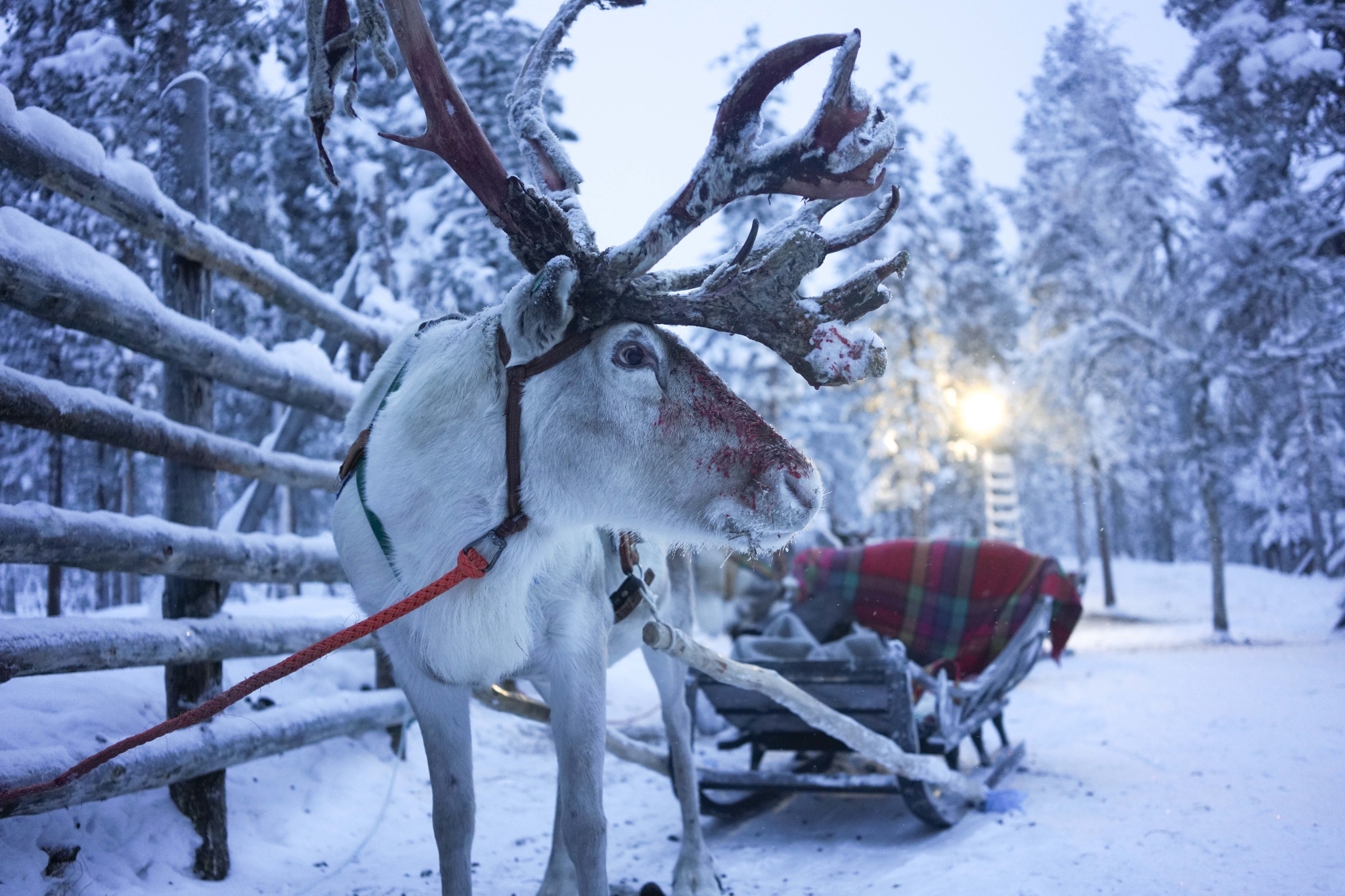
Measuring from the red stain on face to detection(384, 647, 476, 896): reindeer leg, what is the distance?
1.13 metres

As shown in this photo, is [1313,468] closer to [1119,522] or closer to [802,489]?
[1119,522]

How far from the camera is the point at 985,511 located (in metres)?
24.0

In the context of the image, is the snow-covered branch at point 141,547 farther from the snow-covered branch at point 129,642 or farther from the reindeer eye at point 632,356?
the reindeer eye at point 632,356

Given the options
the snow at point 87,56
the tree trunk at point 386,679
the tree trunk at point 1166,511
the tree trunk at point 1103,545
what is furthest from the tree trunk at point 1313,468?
the snow at point 87,56

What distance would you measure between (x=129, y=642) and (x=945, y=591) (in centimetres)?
478

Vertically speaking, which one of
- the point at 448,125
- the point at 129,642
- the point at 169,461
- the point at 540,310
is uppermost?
the point at 448,125

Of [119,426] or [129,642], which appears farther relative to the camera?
[119,426]

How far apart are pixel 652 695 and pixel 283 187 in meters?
9.07

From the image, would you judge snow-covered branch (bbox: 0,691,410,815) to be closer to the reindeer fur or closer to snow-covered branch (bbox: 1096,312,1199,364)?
the reindeer fur

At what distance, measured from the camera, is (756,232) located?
A: 2121mm

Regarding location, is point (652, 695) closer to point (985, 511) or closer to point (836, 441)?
point (985, 511)

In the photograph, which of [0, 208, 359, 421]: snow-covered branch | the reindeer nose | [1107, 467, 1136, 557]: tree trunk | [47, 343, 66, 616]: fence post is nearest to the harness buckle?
the reindeer nose

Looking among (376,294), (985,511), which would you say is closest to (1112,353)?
(985,511)

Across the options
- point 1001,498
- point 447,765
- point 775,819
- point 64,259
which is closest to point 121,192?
point 64,259
